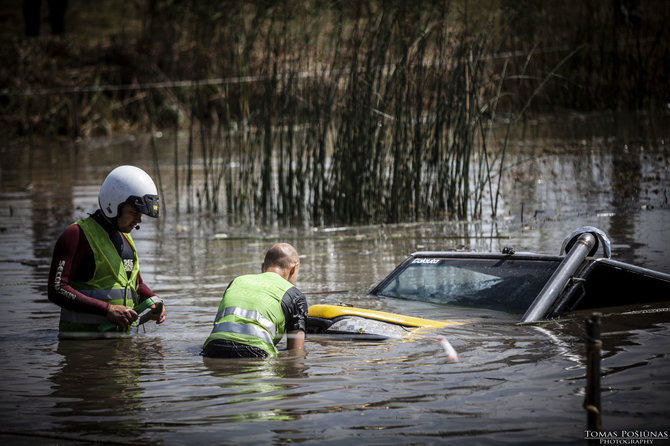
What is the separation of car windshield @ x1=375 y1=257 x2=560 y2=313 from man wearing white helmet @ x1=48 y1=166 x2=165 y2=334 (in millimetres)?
2152

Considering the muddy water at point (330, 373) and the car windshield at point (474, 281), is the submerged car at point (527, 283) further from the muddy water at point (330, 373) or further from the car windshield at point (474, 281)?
the muddy water at point (330, 373)

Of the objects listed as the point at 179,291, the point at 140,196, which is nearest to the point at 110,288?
the point at 140,196

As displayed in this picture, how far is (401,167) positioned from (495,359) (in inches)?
232

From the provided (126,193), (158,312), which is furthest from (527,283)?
(126,193)

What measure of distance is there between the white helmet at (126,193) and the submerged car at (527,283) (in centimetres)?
142

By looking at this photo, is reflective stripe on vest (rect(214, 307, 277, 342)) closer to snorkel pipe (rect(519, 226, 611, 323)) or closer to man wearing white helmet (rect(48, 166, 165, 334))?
man wearing white helmet (rect(48, 166, 165, 334))

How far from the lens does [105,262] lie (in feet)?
21.1

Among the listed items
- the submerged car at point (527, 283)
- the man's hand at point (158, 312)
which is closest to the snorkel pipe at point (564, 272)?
the submerged car at point (527, 283)

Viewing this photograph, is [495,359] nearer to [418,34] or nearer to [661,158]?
[418,34]

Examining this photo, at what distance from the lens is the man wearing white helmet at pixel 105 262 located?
20.7 feet

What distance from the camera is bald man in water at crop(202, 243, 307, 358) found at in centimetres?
599

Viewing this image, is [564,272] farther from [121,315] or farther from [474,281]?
[121,315]

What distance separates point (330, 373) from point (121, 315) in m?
1.45

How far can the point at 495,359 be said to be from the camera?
6055 mm
